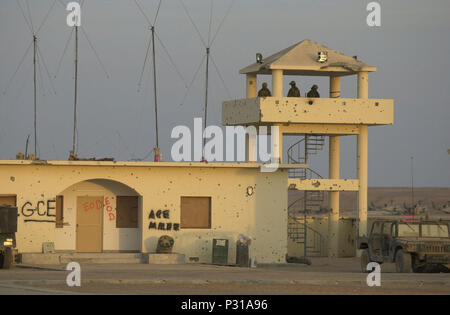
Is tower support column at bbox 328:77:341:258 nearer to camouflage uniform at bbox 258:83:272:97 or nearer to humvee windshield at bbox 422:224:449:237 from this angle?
camouflage uniform at bbox 258:83:272:97

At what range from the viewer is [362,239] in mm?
37406

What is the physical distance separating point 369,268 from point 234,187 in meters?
7.03

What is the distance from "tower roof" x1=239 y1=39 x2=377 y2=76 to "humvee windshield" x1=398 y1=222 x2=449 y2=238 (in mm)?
14636

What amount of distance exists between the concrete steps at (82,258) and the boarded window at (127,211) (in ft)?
7.56

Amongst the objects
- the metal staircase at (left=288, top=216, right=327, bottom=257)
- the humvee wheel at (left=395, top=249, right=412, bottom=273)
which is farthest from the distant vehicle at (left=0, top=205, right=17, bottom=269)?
the metal staircase at (left=288, top=216, right=327, bottom=257)

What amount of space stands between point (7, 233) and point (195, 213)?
8.55 m

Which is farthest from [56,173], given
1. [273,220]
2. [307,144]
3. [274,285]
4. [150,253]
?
[307,144]

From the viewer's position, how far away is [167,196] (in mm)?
40719

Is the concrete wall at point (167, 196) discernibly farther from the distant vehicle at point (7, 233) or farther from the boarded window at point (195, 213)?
the distant vehicle at point (7, 233)

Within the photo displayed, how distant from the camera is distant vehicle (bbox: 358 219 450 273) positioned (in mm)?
34250
